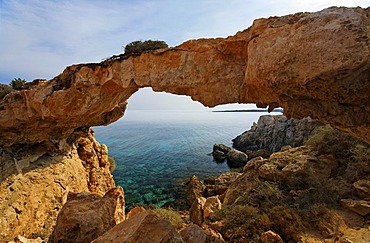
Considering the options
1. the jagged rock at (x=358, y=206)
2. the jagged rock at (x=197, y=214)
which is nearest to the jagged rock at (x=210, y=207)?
the jagged rock at (x=197, y=214)

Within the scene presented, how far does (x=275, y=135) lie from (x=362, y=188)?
23213 mm

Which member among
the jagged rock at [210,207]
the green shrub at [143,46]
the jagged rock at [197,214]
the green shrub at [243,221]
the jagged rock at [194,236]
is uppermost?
the green shrub at [143,46]

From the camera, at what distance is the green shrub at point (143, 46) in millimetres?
6910

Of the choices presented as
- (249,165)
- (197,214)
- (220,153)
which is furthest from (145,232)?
(220,153)

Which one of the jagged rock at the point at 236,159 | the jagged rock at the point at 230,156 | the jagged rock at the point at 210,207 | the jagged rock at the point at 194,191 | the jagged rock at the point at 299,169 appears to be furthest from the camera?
the jagged rock at the point at 230,156

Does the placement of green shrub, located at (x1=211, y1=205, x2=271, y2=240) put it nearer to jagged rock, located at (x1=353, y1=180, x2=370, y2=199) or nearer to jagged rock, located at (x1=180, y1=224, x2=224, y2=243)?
jagged rock, located at (x1=180, y1=224, x2=224, y2=243)

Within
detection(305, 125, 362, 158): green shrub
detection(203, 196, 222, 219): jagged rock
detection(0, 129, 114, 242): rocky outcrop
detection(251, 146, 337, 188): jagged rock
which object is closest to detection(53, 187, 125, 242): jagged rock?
detection(203, 196, 222, 219): jagged rock

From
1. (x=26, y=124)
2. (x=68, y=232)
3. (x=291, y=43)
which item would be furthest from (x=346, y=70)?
(x=26, y=124)

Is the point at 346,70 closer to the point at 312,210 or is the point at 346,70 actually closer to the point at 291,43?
the point at 291,43

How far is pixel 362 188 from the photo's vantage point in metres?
6.51

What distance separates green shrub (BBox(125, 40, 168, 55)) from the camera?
6.91m

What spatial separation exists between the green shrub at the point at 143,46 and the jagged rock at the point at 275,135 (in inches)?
817

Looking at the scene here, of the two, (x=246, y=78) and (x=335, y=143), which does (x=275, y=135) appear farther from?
(x=246, y=78)

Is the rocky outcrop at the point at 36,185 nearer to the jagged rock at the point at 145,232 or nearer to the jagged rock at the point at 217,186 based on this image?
the jagged rock at the point at 145,232
